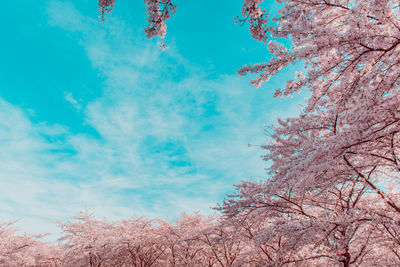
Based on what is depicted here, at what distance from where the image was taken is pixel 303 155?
4.24 metres

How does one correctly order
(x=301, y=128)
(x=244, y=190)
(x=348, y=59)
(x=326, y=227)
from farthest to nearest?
(x=244, y=190) → (x=301, y=128) → (x=326, y=227) → (x=348, y=59)

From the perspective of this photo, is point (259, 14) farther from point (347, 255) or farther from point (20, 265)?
point (20, 265)

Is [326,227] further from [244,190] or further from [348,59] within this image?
[348,59]

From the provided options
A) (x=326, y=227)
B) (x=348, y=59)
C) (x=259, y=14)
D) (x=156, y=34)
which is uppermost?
(x=156, y=34)

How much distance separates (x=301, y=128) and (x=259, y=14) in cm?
423

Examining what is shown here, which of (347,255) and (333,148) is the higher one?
(333,148)

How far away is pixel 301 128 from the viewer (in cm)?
675

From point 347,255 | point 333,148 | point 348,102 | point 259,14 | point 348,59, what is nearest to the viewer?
point 259,14

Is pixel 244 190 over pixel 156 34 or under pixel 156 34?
under

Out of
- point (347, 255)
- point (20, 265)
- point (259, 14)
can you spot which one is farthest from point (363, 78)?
point (20, 265)

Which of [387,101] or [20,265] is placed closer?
[387,101]

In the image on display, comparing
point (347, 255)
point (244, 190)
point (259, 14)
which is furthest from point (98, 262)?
point (259, 14)

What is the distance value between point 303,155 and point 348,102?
1.47 metres

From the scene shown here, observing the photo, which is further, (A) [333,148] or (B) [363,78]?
(B) [363,78]
